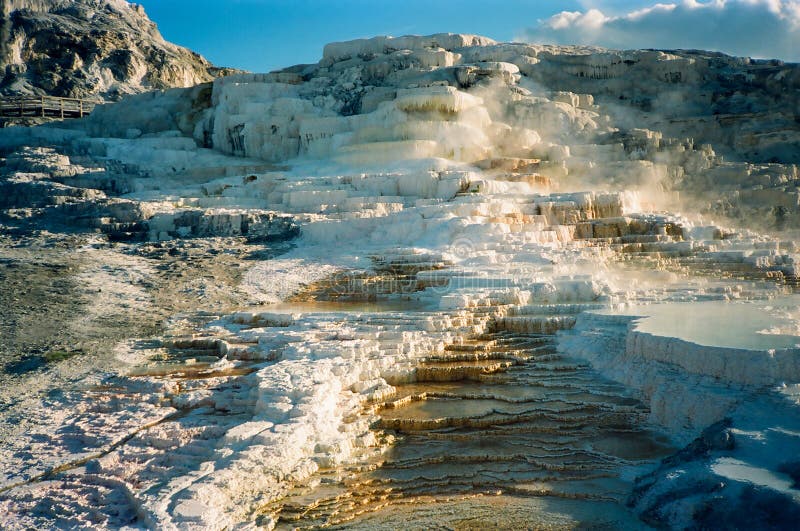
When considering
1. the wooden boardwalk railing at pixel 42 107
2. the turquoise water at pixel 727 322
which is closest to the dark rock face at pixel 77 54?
the wooden boardwalk railing at pixel 42 107

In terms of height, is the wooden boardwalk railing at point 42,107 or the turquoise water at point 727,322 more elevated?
the wooden boardwalk railing at point 42,107

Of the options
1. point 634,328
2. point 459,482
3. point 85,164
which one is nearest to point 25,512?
point 459,482

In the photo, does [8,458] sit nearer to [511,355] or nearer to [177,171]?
[511,355]

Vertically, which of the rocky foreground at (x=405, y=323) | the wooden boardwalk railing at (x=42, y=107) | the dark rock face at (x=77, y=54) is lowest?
the rocky foreground at (x=405, y=323)

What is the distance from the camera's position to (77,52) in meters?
22.5

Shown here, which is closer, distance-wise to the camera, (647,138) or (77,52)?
(647,138)

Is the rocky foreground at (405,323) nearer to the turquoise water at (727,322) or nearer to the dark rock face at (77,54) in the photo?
the turquoise water at (727,322)

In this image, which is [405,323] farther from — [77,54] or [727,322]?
[77,54]

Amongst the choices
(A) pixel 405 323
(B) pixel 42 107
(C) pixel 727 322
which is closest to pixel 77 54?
(B) pixel 42 107

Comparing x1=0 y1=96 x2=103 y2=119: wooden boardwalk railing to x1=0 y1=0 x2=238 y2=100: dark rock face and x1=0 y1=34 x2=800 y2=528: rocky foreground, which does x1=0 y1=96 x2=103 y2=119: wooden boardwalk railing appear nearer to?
x1=0 y1=0 x2=238 y2=100: dark rock face

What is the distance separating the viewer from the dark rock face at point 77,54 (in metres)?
21.8

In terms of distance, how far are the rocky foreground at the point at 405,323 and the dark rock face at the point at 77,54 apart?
5.63 meters

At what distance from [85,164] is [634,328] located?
13374 millimetres

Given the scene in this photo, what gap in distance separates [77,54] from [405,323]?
20.4 m
